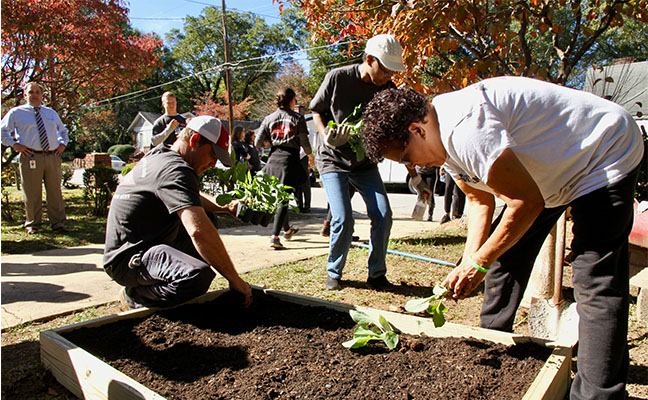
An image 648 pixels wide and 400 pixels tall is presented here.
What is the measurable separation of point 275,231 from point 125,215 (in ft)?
10.1

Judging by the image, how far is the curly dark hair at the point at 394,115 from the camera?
190cm

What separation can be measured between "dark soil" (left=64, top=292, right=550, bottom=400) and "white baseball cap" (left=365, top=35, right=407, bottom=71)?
1904 millimetres

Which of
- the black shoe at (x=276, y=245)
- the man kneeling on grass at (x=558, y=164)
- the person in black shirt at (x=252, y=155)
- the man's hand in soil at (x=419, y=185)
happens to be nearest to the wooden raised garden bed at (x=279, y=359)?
the man kneeling on grass at (x=558, y=164)

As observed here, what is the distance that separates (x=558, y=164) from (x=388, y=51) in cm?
191

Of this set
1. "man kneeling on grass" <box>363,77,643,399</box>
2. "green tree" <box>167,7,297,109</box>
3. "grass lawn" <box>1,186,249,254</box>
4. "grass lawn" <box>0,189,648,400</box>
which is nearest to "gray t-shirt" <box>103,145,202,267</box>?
"grass lawn" <box>0,189,648,400</box>

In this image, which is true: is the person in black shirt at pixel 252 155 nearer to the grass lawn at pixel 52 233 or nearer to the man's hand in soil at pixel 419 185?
the grass lawn at pixel 52 233

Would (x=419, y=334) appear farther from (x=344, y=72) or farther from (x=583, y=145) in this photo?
(x=344, y=72)

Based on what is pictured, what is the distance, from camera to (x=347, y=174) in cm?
389

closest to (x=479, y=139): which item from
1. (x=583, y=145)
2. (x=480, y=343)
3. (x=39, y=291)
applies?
(x=583, y=145)

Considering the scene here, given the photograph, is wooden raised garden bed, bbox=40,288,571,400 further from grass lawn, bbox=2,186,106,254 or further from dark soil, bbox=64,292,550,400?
grass lawn, bbox=2,186,106,254

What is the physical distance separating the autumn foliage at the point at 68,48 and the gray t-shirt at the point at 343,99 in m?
6.19

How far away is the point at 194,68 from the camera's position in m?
55.0

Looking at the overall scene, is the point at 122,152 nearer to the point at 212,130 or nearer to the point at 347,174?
the point at 347,174

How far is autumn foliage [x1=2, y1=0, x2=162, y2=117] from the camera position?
745 cm
